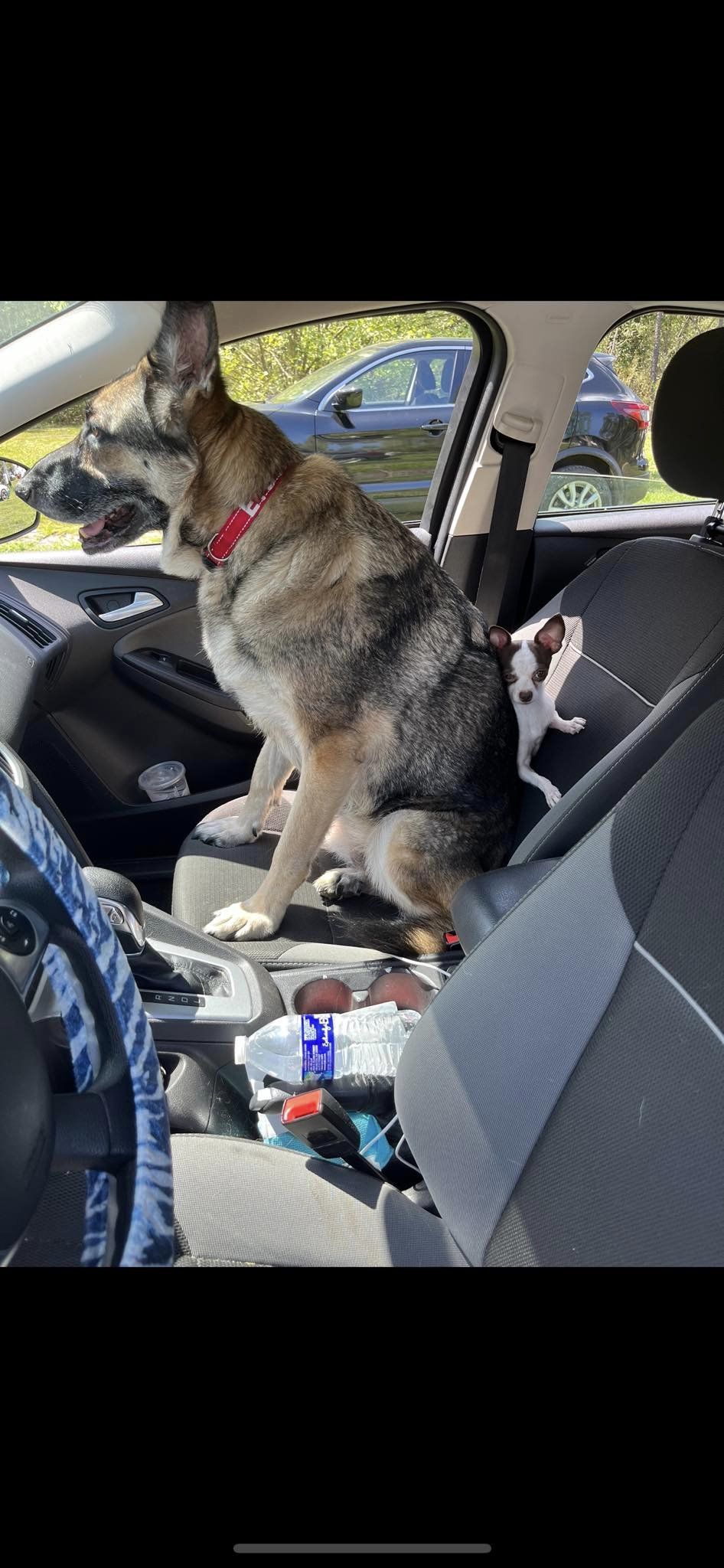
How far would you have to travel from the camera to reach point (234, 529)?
102 inches

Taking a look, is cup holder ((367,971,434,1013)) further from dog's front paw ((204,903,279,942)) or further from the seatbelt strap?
the seatbelt strap

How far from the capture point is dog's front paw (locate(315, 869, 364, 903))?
2730 millimetres

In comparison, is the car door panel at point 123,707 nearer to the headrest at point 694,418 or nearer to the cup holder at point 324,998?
the cup holder at point 324,998

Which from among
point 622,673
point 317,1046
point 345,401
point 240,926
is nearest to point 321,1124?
point 317,1046

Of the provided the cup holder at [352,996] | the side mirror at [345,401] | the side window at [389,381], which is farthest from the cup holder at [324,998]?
the side mirror at [345,401]

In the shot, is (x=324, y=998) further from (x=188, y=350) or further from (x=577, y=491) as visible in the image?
(x=577, y=491)

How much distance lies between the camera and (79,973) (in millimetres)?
1077

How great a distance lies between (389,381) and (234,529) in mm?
1213

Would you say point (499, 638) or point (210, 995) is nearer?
point (210, 995)

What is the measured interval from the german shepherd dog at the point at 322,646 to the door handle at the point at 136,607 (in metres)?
0.71

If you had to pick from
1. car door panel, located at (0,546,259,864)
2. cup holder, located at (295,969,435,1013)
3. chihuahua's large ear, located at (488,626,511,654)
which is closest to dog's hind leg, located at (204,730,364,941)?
cup holder, located at (295,969,435,1013)

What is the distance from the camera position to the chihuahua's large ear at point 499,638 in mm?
2918

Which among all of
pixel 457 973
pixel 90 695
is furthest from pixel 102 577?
pixel 457 973
